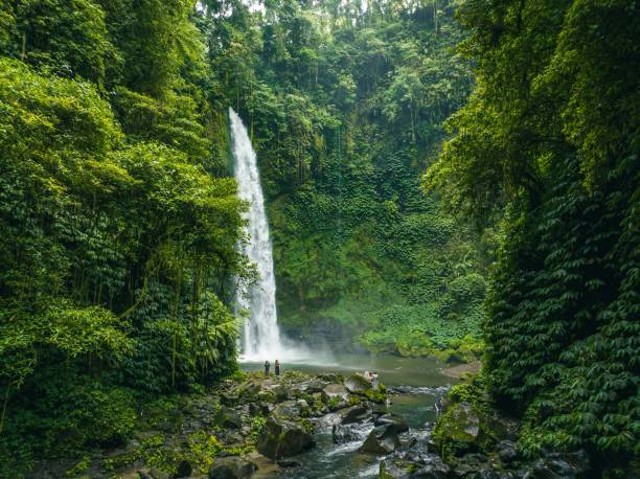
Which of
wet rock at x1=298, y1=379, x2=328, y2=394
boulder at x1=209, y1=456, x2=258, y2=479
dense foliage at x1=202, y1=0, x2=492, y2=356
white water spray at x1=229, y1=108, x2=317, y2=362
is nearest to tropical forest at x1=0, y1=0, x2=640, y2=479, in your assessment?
boulder at x1=209, y1=456, x2=258, y2=479

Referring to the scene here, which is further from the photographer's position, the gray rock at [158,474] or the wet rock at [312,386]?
the wet rock at [312,386]

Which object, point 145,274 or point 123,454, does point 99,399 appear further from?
point 145,274

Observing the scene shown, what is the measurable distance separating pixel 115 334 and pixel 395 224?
89.0ft

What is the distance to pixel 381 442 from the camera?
927cm

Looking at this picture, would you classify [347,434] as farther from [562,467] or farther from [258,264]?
[258,264]

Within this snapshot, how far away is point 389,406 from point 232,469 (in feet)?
23.0

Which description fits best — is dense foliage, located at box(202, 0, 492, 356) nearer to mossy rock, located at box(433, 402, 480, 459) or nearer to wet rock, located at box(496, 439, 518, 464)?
mossy rock, located at box(433, 402, 480, 459)

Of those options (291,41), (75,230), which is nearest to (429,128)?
(291,41)

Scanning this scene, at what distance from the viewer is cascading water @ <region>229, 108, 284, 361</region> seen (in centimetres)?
2672

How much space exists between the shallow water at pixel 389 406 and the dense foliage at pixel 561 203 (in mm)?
3148

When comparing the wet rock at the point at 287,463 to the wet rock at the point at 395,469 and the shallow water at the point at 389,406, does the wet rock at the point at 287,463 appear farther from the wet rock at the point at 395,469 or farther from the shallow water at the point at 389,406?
the wet rock at the point at 395,469

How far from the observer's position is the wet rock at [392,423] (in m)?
9.91

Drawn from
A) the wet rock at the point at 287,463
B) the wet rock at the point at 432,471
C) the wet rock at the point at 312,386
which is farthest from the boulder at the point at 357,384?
the wet rock at the point at 432,471

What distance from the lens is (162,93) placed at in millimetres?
16484
